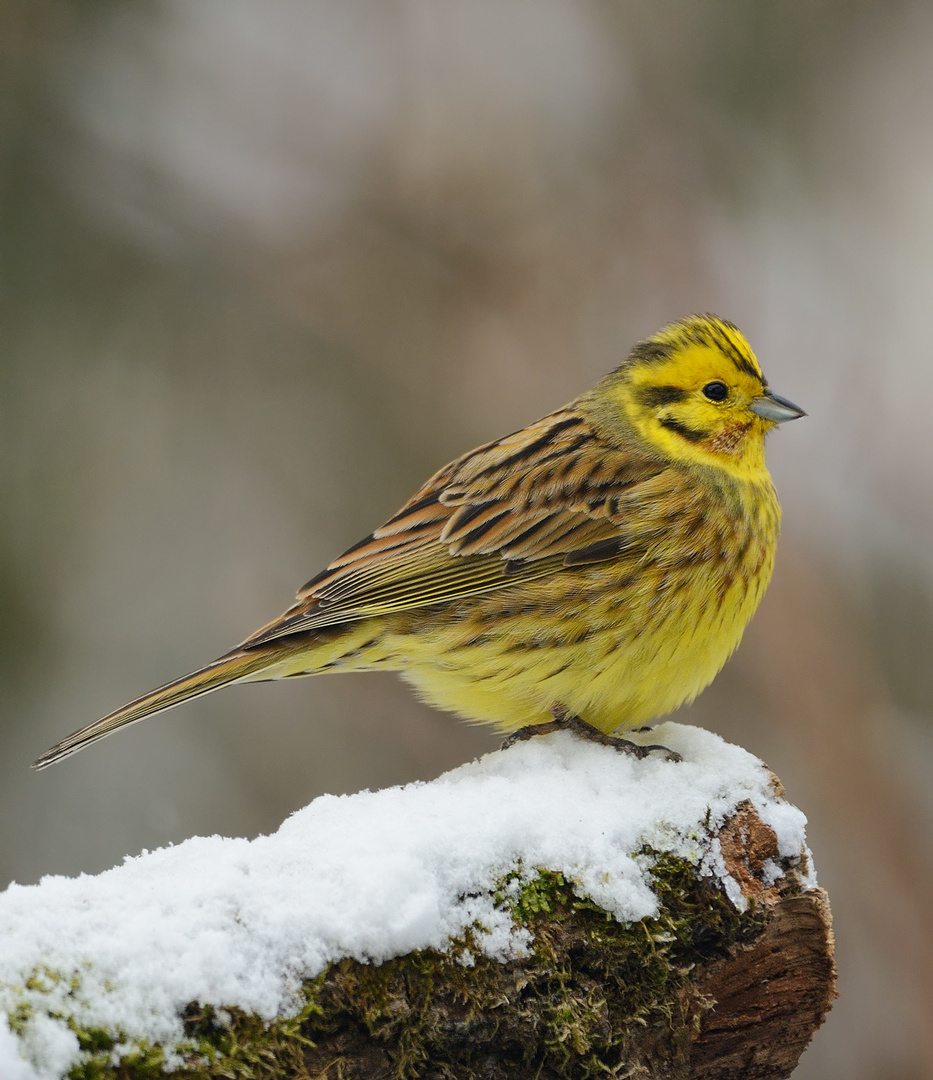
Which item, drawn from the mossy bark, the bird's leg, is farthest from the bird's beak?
the mossy bark

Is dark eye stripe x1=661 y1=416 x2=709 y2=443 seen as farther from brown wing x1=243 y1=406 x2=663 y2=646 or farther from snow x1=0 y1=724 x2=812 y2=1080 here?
snow x1=0 y1=724 x2=812 y2=1080

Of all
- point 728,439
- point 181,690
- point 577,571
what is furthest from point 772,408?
point 181,690

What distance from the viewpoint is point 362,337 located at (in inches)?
247

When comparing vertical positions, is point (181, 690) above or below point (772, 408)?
below

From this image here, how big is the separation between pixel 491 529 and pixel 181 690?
3.77ft

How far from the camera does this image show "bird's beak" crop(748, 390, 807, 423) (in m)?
3.87

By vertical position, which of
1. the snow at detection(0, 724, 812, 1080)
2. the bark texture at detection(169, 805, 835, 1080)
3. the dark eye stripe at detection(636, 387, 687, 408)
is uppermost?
the dark eye stripe at detection(636, 387, 687, 408)

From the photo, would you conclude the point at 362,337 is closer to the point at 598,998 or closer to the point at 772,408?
the point at 772,408

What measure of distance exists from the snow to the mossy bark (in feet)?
0.13

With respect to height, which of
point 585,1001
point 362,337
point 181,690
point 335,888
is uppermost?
point 362,337

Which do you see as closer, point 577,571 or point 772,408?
point 577,571

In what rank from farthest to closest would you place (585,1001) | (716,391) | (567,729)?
(716,391), (567,729), (585,1001)

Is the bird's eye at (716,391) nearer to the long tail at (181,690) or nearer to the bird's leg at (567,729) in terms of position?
the bird's leg at (567,729)

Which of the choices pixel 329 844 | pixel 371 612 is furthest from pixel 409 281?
pixel 329 844
